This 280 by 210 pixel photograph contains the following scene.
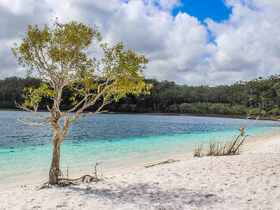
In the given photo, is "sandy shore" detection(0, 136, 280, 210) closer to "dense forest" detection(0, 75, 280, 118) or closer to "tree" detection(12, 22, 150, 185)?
"tree" detection(12, 22, 150, 185)

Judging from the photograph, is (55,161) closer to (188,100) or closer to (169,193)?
(169,193)

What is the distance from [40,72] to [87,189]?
3.15m

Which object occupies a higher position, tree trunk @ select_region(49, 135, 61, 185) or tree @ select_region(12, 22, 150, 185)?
tree @ select_region(12, 22, 150, 185)

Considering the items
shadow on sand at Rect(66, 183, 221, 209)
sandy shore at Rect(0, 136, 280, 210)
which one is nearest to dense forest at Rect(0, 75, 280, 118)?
sandy shore at Rect(0, 136, 280, 210)

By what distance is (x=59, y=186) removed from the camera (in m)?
9.09

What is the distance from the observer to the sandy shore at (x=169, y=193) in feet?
23.5

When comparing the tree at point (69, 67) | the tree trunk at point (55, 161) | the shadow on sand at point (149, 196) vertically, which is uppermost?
the tree at point (69, 67)

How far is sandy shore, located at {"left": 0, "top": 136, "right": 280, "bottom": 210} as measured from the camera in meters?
7.15

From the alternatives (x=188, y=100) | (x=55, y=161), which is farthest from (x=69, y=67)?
(x=188, y=100)

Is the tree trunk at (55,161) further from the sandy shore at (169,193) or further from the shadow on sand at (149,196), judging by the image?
the shadow on sand at (149,196)

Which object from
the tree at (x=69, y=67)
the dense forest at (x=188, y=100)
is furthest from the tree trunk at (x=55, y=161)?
the dense forest at (x=188, y=100)

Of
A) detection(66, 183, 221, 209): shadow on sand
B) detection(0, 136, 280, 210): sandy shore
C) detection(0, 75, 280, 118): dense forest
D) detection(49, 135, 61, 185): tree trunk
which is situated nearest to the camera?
detection(0, 136, 280, 210): sandy shore

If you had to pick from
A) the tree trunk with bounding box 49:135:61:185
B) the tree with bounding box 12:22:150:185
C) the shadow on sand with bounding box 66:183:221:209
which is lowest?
the shadow on sand with bounding box 66:183:221:209

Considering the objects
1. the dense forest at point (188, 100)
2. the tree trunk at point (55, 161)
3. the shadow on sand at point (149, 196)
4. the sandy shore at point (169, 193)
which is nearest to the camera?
the sandy shore at point (169, 193)
